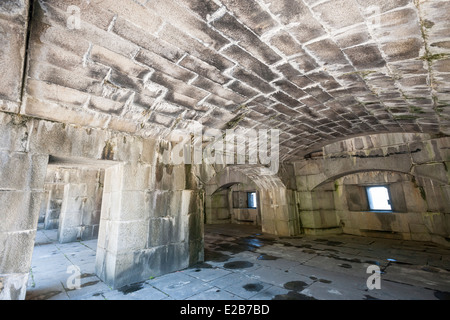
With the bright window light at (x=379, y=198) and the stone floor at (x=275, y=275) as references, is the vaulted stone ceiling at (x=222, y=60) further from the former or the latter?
the bright window light at (x=379, y=198)

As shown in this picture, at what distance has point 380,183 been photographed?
7926 mm

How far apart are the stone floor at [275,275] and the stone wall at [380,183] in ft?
4.07

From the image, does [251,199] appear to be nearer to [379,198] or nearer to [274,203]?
[274,203]

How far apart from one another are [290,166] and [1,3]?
27.5 feet

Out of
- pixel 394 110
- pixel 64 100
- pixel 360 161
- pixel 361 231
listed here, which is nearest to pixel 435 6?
pixel 394 110

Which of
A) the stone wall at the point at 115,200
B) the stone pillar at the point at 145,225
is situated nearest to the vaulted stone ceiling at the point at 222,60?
the stone wall at the point at 115,200

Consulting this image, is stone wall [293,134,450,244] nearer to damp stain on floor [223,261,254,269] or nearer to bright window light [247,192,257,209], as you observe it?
bright window light [247,192,257,209]

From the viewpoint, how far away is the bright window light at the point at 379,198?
7926 mm

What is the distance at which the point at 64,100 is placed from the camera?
271 cm

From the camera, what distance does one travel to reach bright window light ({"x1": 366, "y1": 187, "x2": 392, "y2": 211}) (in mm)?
7926

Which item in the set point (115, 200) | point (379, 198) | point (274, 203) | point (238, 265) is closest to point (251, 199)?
point (274, 203)

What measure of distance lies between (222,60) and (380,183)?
28.3ft

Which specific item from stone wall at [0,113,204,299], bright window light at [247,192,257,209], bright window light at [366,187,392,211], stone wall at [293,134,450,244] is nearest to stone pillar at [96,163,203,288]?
stone wall at [0,113,204,299]

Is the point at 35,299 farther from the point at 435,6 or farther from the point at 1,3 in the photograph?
the point at 435,6
